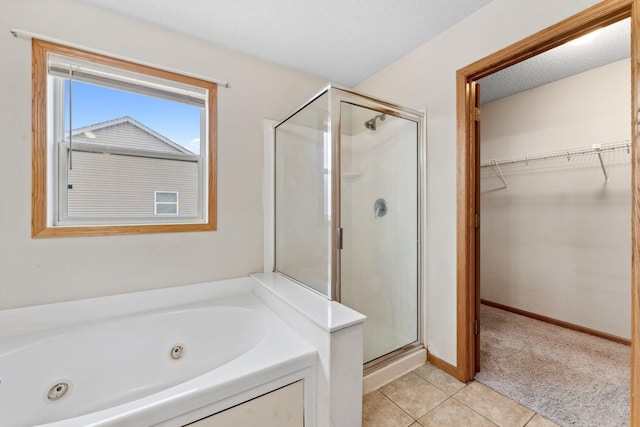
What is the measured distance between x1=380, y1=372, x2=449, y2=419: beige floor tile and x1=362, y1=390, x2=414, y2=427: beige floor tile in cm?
4

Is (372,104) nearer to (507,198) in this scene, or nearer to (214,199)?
(214,199)

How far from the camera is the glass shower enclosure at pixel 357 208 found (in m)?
1.58

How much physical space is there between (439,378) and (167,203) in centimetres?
220

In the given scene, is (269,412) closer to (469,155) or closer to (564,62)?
(469,155)

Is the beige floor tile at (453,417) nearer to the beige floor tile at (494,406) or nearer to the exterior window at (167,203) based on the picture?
→ the beige floor tile at (494,406)

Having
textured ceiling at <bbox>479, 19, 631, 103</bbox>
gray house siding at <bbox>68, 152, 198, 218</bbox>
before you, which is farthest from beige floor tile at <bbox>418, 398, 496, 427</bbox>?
textured ceiling at <bbox>479, 19, 631, 103</bbox>

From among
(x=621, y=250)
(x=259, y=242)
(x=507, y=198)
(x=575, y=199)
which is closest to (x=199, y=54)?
(x=259, y=242)

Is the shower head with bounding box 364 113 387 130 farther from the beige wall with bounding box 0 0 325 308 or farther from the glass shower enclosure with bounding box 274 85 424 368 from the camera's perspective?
the beige wall with bounding box 0 0 325 308

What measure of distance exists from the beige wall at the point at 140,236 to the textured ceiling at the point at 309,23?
0.39ft

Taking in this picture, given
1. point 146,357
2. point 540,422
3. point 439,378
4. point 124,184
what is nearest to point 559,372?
point 540,422

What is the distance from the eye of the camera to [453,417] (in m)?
1.39

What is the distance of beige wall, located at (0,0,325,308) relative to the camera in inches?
54.2

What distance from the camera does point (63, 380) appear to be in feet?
4.35

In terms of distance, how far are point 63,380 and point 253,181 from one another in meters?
1.54
